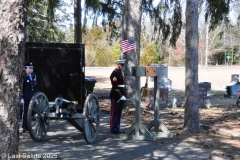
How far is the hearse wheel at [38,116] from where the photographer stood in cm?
810

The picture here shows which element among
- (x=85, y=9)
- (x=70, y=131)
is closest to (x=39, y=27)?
(x=85, y=9)

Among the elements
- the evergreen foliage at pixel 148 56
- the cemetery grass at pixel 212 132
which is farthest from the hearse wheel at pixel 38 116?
the evergreen foliage at pixel 148 56

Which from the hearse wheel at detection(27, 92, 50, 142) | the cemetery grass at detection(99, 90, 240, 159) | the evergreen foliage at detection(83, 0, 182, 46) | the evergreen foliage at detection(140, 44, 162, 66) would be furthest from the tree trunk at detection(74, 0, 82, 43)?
the evergreen foliage at detection(140, 44, 162, 66)

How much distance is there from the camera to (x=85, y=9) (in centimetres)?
2097

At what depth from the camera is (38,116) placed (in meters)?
8.34

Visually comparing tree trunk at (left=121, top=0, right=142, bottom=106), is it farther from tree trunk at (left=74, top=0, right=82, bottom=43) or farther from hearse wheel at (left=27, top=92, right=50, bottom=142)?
hearse wheel at (left=27, top=92, right=50, bottom=142)

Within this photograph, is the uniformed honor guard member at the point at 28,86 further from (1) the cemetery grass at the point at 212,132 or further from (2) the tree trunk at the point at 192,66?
(2) the tree trunk at the point at 192,66

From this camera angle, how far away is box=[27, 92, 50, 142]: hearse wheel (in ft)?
26.6

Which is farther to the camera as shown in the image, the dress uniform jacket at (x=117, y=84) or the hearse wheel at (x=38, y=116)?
the dress uniform jacket at (x=117, y=84)

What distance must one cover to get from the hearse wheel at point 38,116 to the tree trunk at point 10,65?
4.06 metres

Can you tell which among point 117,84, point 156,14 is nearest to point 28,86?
point 117,84

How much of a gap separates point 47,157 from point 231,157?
11.2 ft

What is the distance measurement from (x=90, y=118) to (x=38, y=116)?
1074mm

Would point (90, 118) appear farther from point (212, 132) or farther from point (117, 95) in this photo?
point (212, 132)
